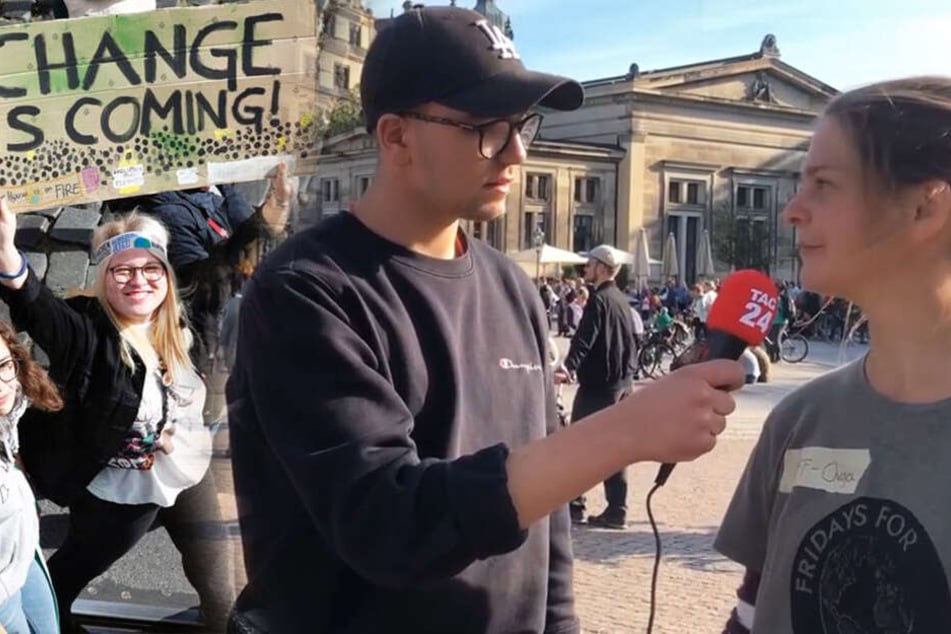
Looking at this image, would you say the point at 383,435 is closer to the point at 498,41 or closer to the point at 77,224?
the point at 498,41

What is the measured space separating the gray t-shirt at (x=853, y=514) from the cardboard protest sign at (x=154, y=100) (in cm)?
226

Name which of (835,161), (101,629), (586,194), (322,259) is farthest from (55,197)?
(586,194)

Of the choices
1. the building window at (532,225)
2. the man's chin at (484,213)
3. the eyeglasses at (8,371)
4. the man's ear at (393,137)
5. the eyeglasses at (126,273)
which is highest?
the building window at (532,225)

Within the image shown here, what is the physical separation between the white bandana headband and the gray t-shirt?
2.67 meters

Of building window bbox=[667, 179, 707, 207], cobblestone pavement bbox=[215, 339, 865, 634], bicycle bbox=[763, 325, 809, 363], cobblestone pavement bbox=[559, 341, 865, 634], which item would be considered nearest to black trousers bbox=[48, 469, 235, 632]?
cobblestone pavement bbox=[215, 339, 865, 634]

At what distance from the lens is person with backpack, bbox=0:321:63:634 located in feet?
9.69

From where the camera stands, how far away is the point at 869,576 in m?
1.50

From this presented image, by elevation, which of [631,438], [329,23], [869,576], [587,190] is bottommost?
[869,576]

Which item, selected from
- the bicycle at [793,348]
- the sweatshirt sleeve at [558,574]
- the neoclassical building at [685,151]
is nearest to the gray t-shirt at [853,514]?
the sweatshirt sleeve at [558,574]

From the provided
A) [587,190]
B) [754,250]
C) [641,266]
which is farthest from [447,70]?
[587,190]

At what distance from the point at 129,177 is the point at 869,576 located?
2828 mm

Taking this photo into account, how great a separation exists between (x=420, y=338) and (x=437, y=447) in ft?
0.54

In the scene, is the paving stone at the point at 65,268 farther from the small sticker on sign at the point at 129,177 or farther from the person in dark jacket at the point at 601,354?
the person in dark jacket at the point at 601,354

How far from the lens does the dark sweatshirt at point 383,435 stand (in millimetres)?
1276
